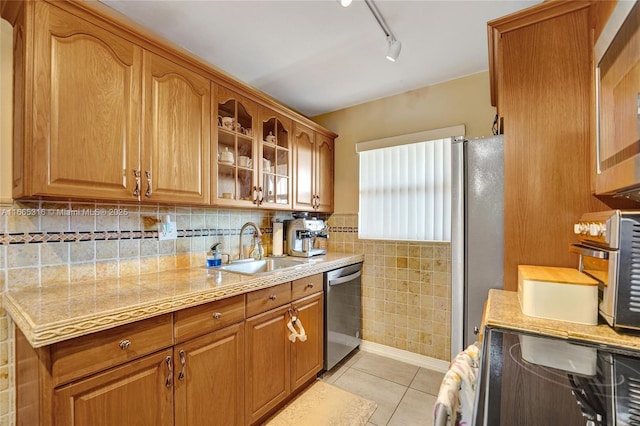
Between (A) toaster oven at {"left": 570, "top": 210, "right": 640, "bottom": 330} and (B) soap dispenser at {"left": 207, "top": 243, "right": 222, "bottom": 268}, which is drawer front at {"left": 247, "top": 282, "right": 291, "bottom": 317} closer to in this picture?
(B) soap dispenser at {"left": 207, "top": 243, "right": 222, "bottom": 268}

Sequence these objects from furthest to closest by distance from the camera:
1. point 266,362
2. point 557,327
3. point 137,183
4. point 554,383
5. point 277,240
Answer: point 277,240, point 266,362, point 137,183, point 557,327, point 554,383

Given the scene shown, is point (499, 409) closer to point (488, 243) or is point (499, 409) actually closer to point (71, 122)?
point (488, 243)

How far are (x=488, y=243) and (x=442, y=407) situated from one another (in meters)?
0.98

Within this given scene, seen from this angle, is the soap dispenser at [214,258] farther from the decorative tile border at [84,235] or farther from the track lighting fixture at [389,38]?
the track lighting fixture at [389,38]

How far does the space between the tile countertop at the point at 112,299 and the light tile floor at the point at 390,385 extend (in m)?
1.08

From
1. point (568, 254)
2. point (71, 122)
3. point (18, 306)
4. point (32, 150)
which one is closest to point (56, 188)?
point (32, 150)

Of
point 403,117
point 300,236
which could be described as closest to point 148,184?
point 300,236

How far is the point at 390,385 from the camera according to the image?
2102 millimetres

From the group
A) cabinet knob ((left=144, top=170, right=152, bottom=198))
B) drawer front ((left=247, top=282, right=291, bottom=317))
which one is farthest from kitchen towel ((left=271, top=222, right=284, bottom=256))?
cabinet knob ((left=144, top=170, right=152, bottom=198))

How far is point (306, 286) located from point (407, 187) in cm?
129

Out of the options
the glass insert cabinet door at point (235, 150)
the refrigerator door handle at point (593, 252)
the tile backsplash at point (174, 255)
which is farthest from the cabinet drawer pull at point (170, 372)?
the refrigerator door handle at point (593, 252)

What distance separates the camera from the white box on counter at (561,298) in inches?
31.8

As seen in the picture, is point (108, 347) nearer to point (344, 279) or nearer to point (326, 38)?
point (344, 279)

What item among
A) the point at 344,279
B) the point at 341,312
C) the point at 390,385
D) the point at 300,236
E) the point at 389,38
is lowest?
the point at 390,385
